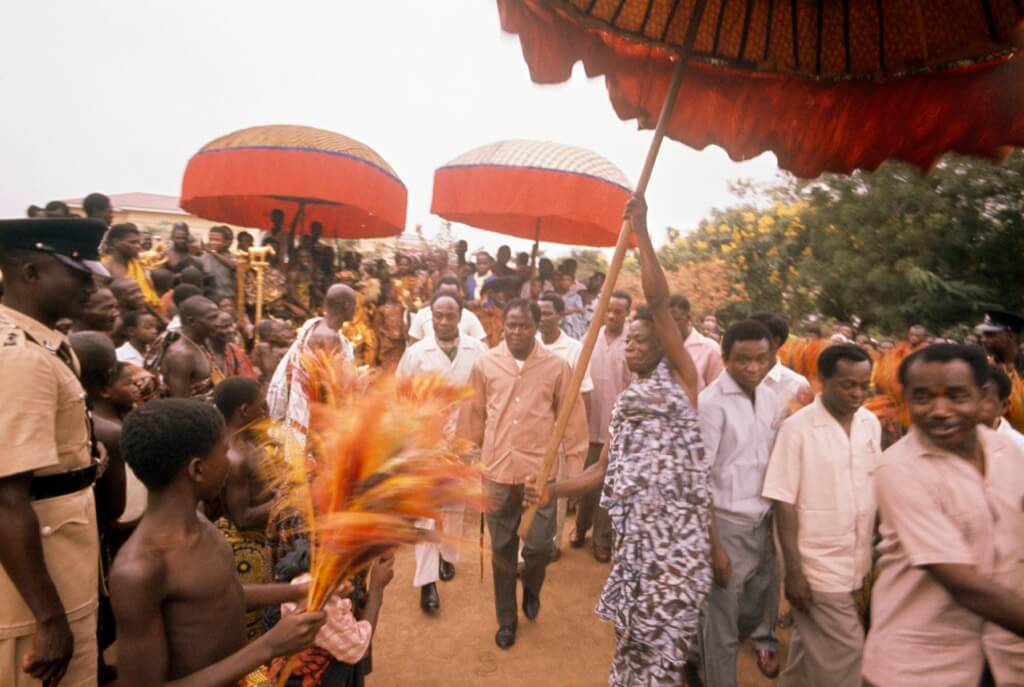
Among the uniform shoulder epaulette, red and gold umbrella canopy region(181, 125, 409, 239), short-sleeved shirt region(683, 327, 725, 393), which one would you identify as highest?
red and gold umbrella canopy region(181, 125, 409, 239)

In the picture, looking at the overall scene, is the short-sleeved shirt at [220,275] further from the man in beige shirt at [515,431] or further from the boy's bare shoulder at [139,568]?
the boy's bare shoulder at [139,568]

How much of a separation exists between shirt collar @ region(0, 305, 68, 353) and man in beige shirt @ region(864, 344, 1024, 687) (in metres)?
2.95

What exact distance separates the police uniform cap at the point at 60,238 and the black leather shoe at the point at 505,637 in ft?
11.0

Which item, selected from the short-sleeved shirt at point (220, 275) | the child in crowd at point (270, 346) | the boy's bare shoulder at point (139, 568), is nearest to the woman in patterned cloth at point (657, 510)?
the boy's bare shoulder at point (139, 568)

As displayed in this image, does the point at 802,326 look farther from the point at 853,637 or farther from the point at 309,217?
the point at 853,637

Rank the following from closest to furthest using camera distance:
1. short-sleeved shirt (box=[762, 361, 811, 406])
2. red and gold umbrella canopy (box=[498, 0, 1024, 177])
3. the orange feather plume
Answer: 1. the orange feather plume
2. red and gold umbrella canopy (box=[498, 0, 1024, 177])
3. short-sleeved shirt (box=[762, 361, 811, 406])

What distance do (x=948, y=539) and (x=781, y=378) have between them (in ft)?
7.88

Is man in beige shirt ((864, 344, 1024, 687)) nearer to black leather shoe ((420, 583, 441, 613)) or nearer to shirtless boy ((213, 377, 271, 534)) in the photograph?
shirtless boy ((213, 377, 271, 534))

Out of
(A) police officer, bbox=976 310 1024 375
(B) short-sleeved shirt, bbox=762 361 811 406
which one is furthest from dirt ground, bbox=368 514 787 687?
(A) police officer, bbox=976 310 1024 375

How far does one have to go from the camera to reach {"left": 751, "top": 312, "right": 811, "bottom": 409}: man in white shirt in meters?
3.80

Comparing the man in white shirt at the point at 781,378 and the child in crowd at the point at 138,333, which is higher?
the man in white shirt at the point at 781,378

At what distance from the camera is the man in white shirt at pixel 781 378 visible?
3.80m

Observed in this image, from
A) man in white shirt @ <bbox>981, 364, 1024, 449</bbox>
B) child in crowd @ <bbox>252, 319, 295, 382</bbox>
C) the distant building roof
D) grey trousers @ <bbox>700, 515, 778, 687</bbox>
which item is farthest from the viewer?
the distant building roof

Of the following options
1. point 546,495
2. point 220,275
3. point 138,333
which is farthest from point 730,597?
point 220,275
